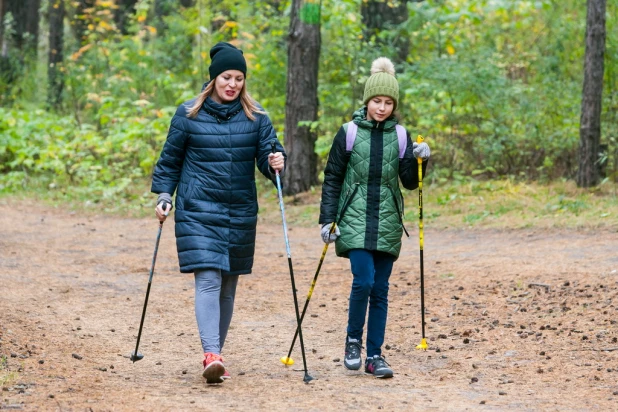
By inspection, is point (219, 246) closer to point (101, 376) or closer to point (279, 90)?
point (101, 376)

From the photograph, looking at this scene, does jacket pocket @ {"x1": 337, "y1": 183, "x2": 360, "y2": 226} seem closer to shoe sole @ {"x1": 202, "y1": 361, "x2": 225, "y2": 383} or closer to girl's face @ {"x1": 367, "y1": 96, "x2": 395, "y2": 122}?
girl's face @ {"x1": 367, "y1": 96, "x2": 395, "y2": 122}

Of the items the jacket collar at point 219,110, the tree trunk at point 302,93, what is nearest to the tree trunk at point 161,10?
the tree trunk at point 302,93

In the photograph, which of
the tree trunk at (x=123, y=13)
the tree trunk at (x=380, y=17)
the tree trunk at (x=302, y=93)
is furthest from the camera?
the tree trunk at (x=123, y=13)

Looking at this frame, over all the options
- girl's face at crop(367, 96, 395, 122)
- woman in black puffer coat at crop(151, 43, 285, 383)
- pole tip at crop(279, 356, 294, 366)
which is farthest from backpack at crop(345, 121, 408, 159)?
pole tip at crop(279, 356, 294, 366)

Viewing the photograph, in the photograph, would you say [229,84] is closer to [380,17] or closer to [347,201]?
[347,201]

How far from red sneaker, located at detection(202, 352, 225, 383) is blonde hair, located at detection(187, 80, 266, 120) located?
1433mm

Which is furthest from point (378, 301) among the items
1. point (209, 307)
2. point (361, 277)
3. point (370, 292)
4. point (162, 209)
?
point (162, 209)

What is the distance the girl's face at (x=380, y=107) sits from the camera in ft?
18.7

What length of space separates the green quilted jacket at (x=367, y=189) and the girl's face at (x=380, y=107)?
49 mm

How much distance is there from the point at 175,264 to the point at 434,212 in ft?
13.9

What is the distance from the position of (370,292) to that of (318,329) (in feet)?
5.81

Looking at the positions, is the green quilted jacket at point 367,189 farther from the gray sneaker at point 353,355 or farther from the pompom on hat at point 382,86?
the gray sneaker at point 353,355

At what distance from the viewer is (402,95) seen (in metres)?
14.7

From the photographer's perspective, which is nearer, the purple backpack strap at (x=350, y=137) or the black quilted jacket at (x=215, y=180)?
the black quilted jacket at (x=215, y=180)
